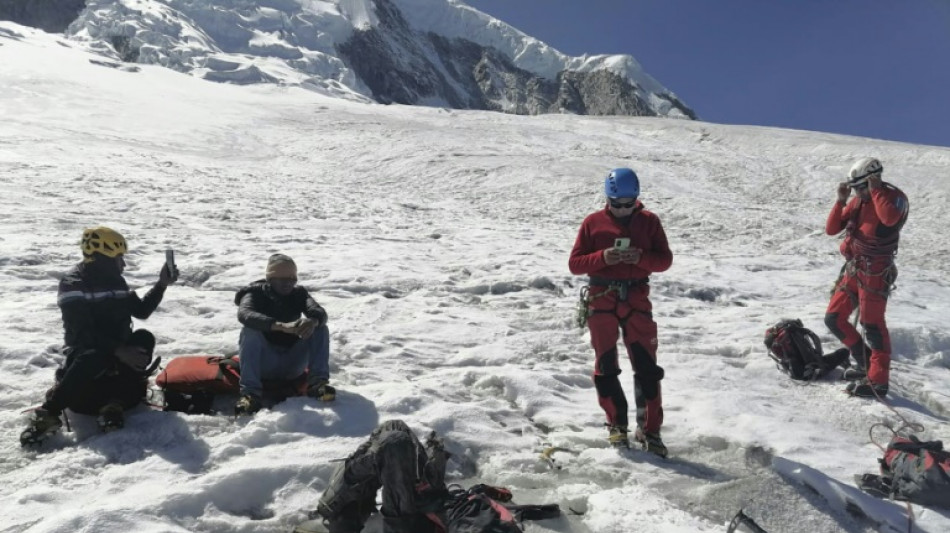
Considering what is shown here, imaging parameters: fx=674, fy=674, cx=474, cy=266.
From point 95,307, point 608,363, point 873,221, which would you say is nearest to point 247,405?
point 95,307

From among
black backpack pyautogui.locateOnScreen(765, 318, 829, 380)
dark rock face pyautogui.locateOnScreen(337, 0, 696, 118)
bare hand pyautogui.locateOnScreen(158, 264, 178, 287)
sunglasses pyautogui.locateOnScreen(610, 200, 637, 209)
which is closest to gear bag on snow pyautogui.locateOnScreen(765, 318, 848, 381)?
black backpack pyautogui.locateOnScreen(765, 318, 829, 380)

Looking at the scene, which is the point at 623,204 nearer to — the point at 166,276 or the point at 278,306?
the point at 278,306

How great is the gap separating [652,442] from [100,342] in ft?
14.3

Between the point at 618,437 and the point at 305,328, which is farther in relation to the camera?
the point at 305,328

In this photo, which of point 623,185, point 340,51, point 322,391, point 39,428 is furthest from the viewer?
point 340,51

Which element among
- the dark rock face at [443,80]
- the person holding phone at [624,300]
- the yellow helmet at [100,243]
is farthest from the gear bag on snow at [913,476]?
the dark rock face at [443,80]

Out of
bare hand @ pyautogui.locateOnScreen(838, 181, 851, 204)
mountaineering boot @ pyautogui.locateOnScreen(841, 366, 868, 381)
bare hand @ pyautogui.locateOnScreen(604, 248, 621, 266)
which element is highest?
bare hand @ pyautogui.locateOnScreen(838, 181, 851, 204)

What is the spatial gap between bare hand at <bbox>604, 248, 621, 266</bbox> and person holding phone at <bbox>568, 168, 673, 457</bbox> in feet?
0.19

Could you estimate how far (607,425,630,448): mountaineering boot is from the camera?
531 cm

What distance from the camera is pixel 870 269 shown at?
6.80 m

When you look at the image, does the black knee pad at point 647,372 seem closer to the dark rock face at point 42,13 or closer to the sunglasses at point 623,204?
the sunglasses at point 623,204

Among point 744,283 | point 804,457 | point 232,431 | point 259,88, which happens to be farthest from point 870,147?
point 259,88

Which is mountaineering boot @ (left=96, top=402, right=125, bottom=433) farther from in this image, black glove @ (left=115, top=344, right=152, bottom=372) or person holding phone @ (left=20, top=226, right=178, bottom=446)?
black glove @ (left=115, top=344, right=152, bottom=372)

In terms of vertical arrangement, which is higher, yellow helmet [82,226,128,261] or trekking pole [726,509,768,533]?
yellow helmet [82,226,128,261]
